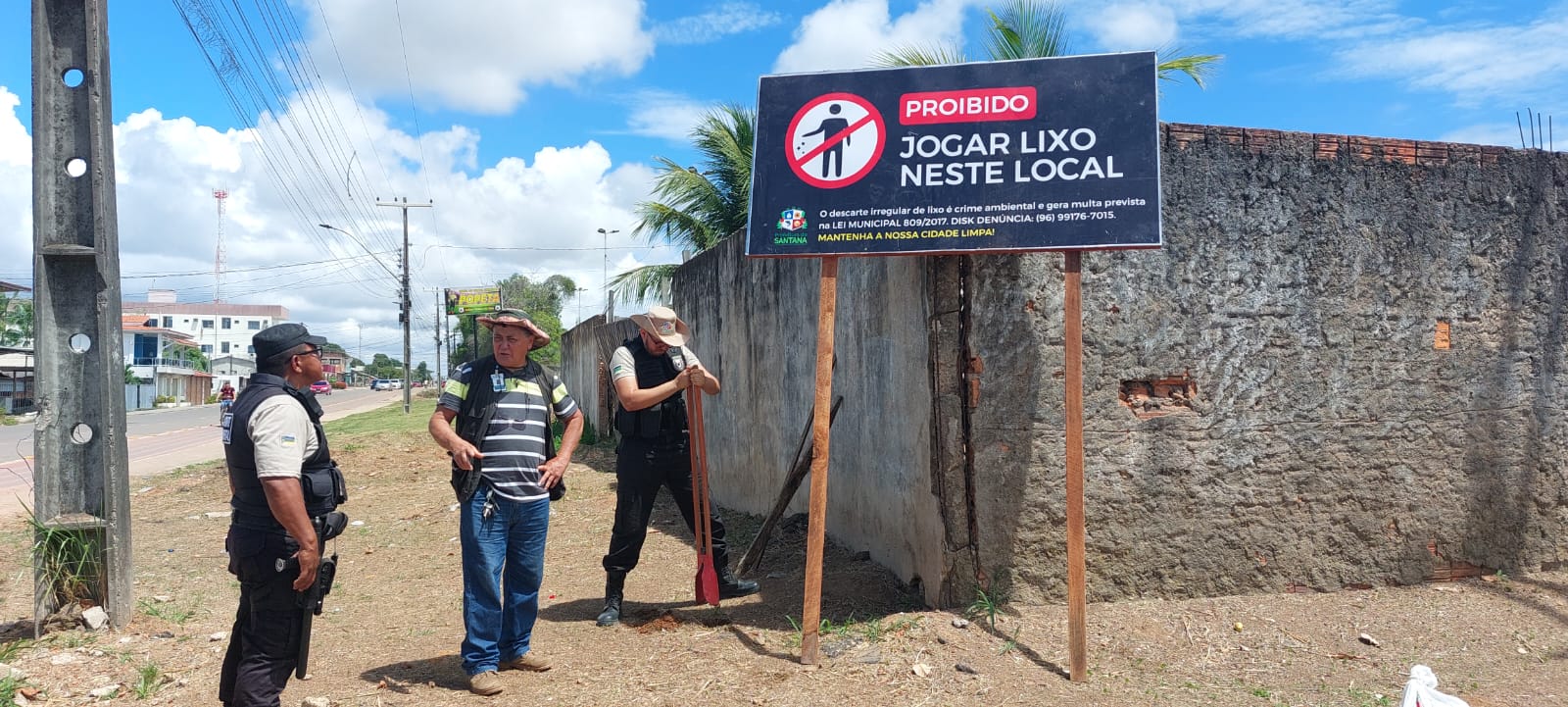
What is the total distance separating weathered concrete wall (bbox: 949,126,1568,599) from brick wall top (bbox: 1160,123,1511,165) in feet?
0.03

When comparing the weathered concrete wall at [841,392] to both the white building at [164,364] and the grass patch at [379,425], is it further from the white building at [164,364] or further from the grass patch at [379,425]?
the white building at [164,364]

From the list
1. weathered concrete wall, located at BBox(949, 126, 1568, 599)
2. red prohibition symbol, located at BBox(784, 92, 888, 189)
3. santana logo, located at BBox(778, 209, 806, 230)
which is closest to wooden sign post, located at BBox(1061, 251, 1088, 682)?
weathered concrete wall, located at BBox(949, 126, 1568, 599)

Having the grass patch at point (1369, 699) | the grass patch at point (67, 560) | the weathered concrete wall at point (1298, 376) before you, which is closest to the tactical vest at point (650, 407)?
the weathered concrete wall at point (1298, 376)

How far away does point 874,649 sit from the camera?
424 cm

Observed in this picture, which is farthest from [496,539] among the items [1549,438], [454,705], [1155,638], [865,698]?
[1549,438]

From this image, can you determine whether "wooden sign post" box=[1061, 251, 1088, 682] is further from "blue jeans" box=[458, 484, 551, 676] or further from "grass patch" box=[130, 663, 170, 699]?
"grass patch" box=[130, 663, 170, 699]

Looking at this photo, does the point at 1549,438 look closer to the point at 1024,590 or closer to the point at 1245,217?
the point at 1245,217

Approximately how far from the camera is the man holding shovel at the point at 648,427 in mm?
4695

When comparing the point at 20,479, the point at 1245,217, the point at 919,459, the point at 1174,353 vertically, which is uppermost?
the point at 1245,217

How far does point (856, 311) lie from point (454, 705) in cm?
303

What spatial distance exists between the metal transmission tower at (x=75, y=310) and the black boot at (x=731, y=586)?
2.99 metres

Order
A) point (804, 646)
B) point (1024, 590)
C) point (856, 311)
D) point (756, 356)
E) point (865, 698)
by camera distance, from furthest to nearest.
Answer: point (756, 356) < point (856, 311) < point (1024, 590) < point (804, 646) < point (865, 698)

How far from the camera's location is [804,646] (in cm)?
416

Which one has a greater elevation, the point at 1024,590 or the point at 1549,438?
the point at 1549,438
